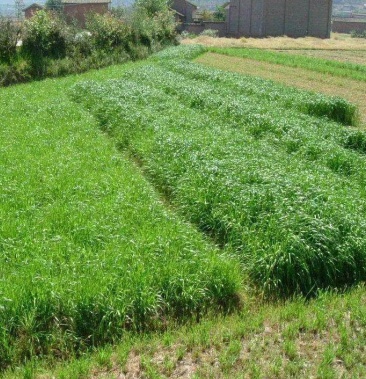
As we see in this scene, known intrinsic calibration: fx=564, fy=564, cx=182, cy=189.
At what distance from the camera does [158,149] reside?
11281 millimetres

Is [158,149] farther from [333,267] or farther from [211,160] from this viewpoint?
[333,267]

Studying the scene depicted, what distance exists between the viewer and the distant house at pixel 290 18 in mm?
57741

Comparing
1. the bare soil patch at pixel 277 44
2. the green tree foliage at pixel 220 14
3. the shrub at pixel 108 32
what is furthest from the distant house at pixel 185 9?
the shrub at pixel 108 32

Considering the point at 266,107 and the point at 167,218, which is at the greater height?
the point at 266,107

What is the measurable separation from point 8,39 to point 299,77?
552 inches

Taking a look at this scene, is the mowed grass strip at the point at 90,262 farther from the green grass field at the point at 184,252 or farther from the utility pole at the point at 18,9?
the utility pole at the point at 18,9

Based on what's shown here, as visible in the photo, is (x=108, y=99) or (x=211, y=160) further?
(x=108, y=99)

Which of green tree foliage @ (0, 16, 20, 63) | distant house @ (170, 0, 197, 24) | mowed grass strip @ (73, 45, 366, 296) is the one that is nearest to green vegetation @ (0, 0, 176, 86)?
green tree foliage @ (0, 16, 20, 63)

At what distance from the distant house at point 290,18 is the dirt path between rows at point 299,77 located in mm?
27467

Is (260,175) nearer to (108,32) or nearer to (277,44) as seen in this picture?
(108,32)

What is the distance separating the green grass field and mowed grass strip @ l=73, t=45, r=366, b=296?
0.03m

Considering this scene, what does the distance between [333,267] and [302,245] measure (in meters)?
0.50

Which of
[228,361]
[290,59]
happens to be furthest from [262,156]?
[290,59]

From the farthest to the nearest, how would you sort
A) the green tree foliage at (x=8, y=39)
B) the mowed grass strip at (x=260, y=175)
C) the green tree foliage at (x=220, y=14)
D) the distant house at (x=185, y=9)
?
the green tree foliage at (x=220, y=14)
the distant house at (x=185, y=9)
the green tree foliage at (x=8, y=39)
the mowed grass strip at (x=260, y=175)
